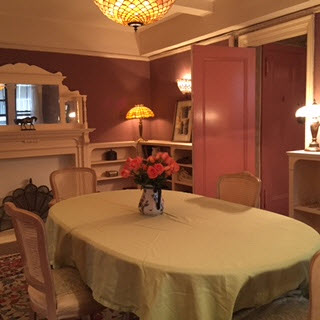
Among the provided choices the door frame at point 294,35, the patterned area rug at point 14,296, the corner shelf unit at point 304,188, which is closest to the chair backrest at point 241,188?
the corner shelf unit at point 304,188

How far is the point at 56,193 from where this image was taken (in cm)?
336

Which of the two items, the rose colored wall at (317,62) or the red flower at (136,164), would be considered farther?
the rose colored wall at (317,62)

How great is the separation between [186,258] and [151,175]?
2.25 feet

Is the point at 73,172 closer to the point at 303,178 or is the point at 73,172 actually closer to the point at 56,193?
the point at 56,193

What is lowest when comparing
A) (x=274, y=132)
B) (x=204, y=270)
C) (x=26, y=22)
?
(x=204, y=270)

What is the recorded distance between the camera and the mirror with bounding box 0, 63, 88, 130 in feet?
14.5

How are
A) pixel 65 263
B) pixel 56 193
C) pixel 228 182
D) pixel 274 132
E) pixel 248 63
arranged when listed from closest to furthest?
pixel 65 263, pixel 228 182, pixel 56 193, pixel 248 63, pixel 274 132

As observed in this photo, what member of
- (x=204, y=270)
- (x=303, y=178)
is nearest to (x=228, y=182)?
(x=303, y=178)

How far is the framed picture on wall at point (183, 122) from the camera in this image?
4.82m

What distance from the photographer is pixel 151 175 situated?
2168 mm

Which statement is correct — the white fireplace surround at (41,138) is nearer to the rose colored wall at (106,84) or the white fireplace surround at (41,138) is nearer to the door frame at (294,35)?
the rose colored wall at (106,84)

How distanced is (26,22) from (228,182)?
3239 millimetres

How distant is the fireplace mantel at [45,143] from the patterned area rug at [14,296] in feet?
4.51

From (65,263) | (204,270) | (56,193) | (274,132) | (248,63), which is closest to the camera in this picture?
(204,270)
